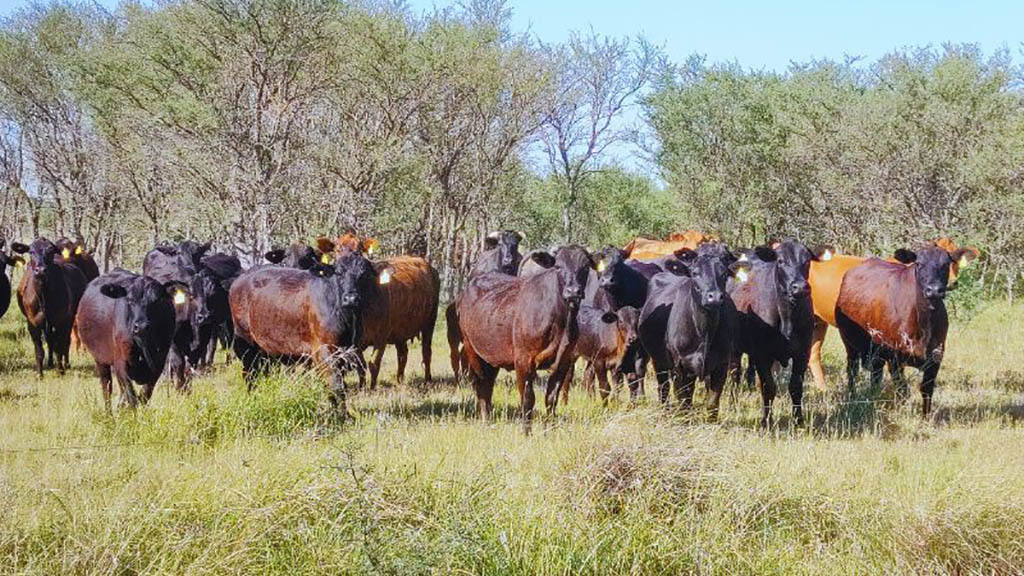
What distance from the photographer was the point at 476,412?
10.5 metres

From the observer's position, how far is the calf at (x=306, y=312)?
9.73 m

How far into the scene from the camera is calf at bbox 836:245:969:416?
10328mm

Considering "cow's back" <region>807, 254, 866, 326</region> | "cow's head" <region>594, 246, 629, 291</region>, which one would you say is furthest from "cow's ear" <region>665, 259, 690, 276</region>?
"cow's back" <region>807, 254, 866, 326</region>

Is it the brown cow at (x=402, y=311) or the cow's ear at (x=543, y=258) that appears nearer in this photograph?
the cow's ear at (x=543, y=258)

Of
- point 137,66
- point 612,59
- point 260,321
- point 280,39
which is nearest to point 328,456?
point 260,321

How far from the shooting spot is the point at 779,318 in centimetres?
991

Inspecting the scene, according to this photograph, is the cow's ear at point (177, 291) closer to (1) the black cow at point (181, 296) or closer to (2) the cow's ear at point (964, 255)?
(1) the black cow at point (181, 296)

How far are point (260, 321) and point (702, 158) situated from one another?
27650mm

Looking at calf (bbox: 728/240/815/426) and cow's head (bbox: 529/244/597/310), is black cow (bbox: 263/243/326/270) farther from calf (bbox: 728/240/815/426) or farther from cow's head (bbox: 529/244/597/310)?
calf (bbox: 728/240/815/426)

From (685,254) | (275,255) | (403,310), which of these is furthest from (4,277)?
(685,254)

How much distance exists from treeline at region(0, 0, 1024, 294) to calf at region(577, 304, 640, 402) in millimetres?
9044

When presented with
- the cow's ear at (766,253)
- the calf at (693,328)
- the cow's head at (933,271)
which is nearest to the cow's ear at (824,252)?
the cow's head at (933,271)

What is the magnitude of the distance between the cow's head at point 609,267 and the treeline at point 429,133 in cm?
912

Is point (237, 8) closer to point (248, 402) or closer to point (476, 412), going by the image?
point (476, 412)
